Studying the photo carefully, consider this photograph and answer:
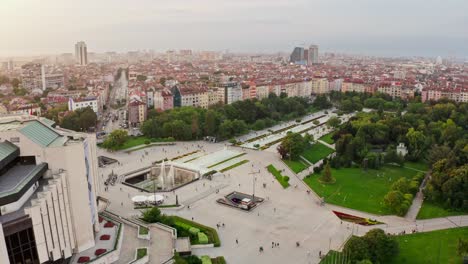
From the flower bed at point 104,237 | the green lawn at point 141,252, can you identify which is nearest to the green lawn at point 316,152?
the green lawn at point 141,252

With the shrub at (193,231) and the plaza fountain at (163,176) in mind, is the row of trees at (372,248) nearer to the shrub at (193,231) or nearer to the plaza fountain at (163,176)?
the shrub at (193,231)

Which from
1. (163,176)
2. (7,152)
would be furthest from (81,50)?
(7,152)

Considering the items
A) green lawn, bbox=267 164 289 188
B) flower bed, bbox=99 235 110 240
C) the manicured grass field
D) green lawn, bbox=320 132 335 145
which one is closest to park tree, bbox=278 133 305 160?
green lawn, bbox=267 164 289 188

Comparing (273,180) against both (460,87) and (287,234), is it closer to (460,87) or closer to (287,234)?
(287,234)

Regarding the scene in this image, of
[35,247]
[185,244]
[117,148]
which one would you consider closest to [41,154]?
[35,247]

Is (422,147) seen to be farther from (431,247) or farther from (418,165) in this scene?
(431,247)

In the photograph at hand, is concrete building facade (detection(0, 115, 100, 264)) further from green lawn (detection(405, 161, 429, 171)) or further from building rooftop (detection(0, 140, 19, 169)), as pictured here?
green lawn (detection(405, 161, 429, 171))
